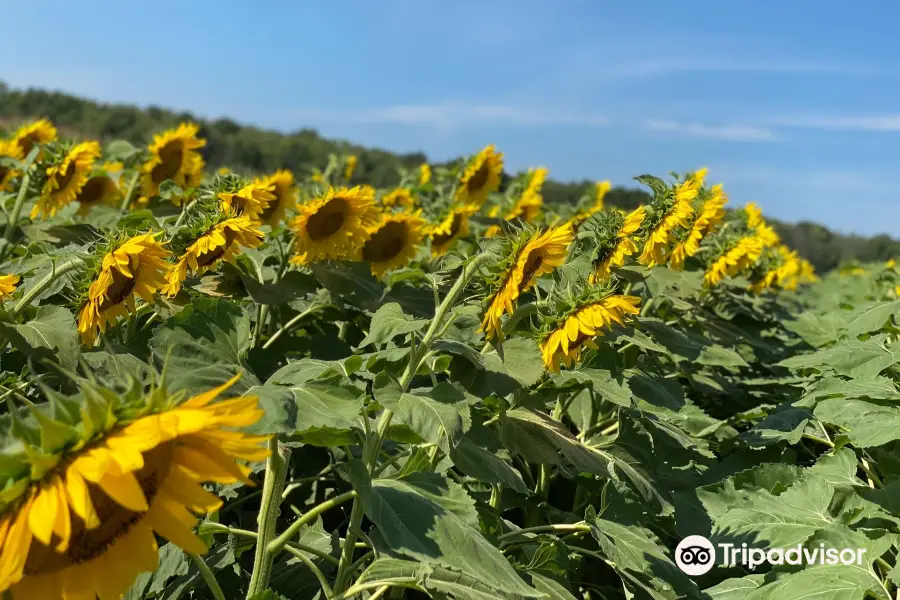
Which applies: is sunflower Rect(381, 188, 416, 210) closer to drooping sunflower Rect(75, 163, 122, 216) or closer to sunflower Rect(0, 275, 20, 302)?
drooping sunflower Rect(75, 163, 122, 216)

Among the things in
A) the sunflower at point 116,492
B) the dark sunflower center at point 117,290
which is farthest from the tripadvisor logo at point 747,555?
the dark sunflower center at point 117,290

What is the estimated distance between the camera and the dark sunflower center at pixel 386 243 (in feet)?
11.1

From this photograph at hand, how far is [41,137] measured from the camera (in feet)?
13.4

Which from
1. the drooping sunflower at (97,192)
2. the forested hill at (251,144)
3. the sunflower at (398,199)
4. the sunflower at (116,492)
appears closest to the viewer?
the sunflower at (116,492)

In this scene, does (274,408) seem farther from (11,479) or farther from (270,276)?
(270,276)

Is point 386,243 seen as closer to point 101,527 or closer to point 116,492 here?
point 101,527

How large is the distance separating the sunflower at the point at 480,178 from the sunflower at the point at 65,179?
92.0 inches

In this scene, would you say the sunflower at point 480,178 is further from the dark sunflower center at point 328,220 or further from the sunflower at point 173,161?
the dark sunflower center at point 328,220

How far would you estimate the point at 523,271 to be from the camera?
1.82 m

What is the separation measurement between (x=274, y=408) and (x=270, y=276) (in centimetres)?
190

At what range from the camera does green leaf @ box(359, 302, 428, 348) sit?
68.9 inches

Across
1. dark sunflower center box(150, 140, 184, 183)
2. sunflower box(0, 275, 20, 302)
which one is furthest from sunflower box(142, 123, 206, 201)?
sunflower box(0, 275, 20, 302)

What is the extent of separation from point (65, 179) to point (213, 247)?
4.59 feet

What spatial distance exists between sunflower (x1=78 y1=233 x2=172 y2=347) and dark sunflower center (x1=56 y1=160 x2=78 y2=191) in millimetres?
1404
